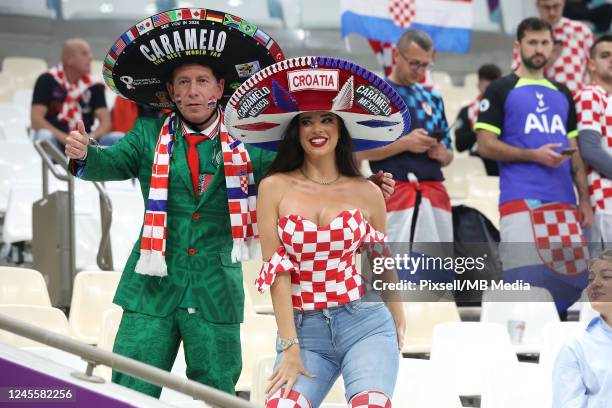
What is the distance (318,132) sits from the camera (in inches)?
139

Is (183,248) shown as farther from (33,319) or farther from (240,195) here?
(33,319)

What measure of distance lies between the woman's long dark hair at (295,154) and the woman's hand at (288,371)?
57 centimetres

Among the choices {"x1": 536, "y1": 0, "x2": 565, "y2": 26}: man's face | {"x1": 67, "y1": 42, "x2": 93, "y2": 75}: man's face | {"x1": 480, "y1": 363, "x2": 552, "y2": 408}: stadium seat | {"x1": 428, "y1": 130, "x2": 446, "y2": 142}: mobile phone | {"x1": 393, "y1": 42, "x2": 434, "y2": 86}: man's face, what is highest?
{"x1": 536, "y1": 0, "x2": 565, "y2": 26}: man's face

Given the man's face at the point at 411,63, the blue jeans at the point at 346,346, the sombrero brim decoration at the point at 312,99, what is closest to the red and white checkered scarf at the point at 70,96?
the man's face at the point at 411,63

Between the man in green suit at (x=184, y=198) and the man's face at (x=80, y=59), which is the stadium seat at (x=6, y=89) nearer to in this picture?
the man's face at (x=80, y=59)

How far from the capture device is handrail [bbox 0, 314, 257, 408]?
299 centimetres

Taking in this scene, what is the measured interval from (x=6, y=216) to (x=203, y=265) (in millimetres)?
3638

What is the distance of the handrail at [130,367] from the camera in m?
2.99

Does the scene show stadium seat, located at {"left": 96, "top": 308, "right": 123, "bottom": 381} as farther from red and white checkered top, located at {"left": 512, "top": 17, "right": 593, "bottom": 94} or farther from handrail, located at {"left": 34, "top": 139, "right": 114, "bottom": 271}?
red and white checkered top, located at {"left": 512, "top": 17, "right": 593, "bottom": 94}

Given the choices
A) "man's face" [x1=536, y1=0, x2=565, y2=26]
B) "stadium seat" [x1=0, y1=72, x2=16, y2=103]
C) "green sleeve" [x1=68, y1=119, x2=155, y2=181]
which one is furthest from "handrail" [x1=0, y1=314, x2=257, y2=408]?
"stadium seat" [x1=0, y1=72, x2=16, y2=103]

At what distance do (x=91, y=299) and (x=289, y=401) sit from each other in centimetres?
258

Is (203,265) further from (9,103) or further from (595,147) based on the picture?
(9,103)

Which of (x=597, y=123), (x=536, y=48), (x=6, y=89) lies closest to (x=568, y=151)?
(x=597, y=123)

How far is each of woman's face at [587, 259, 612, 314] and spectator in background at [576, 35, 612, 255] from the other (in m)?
2.07
